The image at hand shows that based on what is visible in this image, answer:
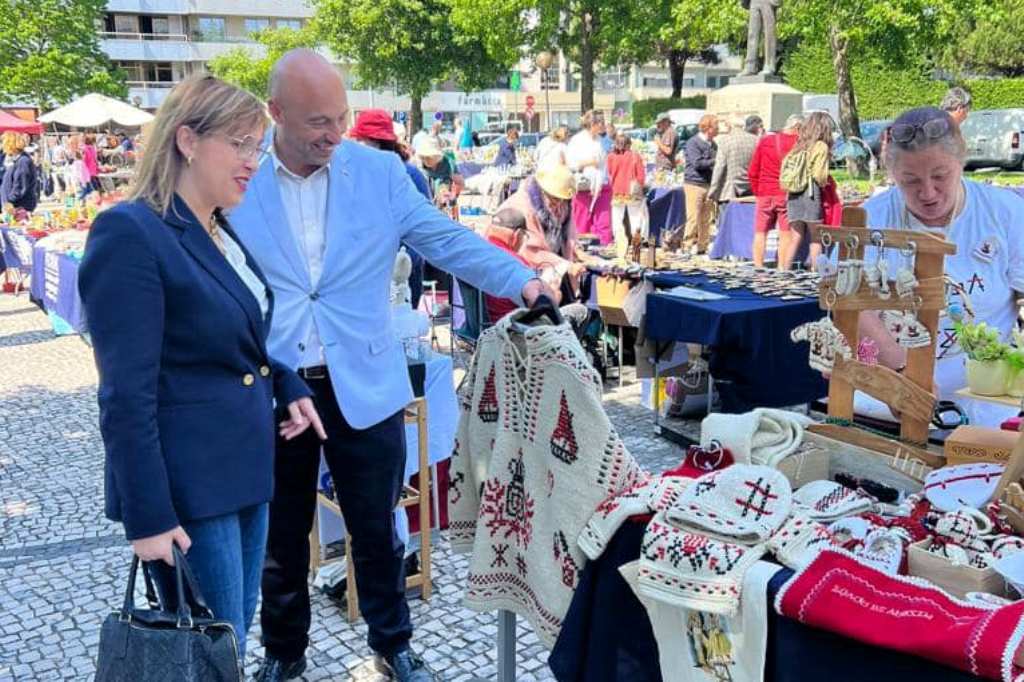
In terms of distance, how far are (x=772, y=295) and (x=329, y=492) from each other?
9.20 ft


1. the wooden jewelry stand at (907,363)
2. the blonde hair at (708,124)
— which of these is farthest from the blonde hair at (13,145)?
the wooden jewelry stand at (907,363)

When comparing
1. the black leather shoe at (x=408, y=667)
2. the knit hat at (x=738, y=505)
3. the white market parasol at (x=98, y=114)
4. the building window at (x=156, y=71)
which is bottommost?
the black leather shoe at (x=408, y=667)

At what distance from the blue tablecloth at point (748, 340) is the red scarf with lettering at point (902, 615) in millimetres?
3385

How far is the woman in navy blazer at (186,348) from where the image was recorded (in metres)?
1.71

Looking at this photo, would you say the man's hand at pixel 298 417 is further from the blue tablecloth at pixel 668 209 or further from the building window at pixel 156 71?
the building window at pixel 156 71

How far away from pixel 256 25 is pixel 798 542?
63650mm

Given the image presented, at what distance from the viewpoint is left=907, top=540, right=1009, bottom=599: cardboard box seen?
1.46 meters

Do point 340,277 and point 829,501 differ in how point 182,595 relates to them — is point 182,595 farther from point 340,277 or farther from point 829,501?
point 829,501

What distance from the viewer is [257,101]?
6.24 ft

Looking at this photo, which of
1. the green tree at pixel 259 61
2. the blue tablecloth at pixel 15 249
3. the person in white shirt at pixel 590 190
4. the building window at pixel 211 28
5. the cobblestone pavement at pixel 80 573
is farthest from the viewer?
the building window at pixel 211 28

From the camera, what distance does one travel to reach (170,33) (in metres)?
57.3

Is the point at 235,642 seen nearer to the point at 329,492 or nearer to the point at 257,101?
the point at 257,101

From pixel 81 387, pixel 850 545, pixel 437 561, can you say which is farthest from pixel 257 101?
pixel 81 387

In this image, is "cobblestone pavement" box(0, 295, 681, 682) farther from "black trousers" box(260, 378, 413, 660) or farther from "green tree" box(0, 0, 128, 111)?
"green tree" box(0, 0, 128, 111)
